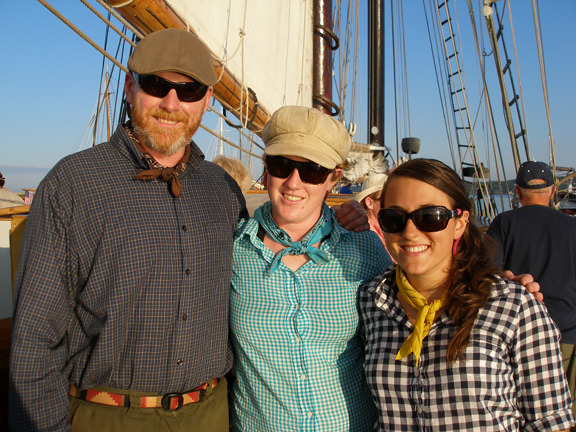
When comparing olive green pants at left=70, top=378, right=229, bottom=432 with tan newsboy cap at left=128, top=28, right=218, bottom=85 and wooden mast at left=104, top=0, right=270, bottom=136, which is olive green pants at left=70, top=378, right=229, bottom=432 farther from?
wooden mast at left=104, top=0, right=270, bottom=136

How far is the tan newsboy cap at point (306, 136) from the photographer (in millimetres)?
1671

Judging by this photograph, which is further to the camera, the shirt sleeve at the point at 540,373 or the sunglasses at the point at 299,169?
the sunglasses at the point at 299,169

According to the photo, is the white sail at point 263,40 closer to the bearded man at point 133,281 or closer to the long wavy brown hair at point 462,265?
the bearded man at point 133,281

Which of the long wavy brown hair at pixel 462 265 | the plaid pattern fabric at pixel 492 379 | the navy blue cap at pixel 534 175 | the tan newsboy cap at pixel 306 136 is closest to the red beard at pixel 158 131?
the tan newsboy cap at pixel 306 136

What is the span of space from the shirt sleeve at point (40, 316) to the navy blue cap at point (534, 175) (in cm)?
317

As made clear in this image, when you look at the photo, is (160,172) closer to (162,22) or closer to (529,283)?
(162,22)

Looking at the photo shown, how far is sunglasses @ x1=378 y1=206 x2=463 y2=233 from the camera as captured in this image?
4.52 feet

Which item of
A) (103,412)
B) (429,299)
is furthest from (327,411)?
(103,412)

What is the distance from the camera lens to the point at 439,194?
4.66ft

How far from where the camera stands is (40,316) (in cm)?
132

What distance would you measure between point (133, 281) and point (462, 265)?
108cm

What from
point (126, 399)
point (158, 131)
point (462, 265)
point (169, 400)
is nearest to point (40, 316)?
point (126, 399)

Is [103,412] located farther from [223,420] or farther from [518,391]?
[518,391]

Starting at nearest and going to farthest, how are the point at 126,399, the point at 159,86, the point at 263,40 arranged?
1. the point at 126,399
2. the point at 159,86
3. the point at 263,40
